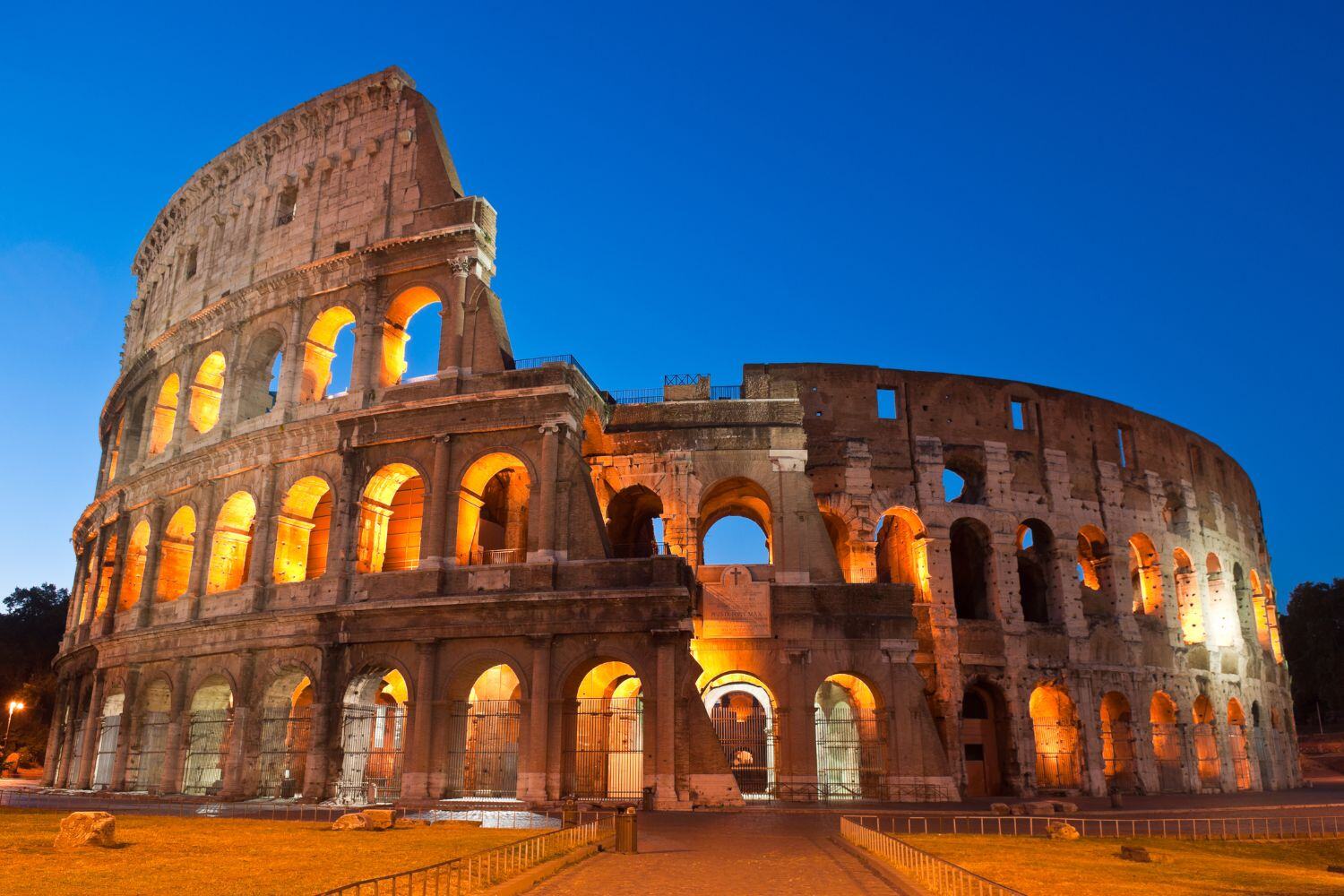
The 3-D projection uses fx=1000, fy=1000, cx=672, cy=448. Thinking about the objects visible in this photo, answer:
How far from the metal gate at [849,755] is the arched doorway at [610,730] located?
13.3 feet

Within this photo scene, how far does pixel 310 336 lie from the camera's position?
78.1ft

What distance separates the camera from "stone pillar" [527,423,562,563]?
1986 cm

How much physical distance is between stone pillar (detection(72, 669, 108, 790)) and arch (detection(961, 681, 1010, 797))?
2074 centimetres

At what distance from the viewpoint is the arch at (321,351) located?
77.4ft

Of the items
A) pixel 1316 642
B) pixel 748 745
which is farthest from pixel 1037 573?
pixel 1316 642

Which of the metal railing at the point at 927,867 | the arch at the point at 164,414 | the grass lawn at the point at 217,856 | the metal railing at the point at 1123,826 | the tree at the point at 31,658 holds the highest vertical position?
the arch at the point at 164,414

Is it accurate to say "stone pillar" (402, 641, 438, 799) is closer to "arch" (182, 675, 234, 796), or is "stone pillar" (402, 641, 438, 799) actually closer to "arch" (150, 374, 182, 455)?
"arch" (182, 675, 234, 796)

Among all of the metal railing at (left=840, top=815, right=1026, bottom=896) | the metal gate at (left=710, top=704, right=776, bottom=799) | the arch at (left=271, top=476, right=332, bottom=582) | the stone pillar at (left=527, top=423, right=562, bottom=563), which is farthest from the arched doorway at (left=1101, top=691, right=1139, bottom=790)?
the arch at (left=271, top=476, right=332, bottom=582)

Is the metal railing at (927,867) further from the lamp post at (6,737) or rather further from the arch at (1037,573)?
the lamp post at (6,737)

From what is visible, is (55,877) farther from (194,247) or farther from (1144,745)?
(1144,745)

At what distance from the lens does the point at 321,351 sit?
24062 mm

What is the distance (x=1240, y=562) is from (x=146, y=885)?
33273 millimetres

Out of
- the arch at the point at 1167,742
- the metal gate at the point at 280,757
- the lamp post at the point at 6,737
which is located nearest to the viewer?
the metal gate at the point at 280,757

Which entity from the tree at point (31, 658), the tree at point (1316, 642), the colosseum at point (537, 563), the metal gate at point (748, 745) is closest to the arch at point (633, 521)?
the colosseum at point (537, 563)
